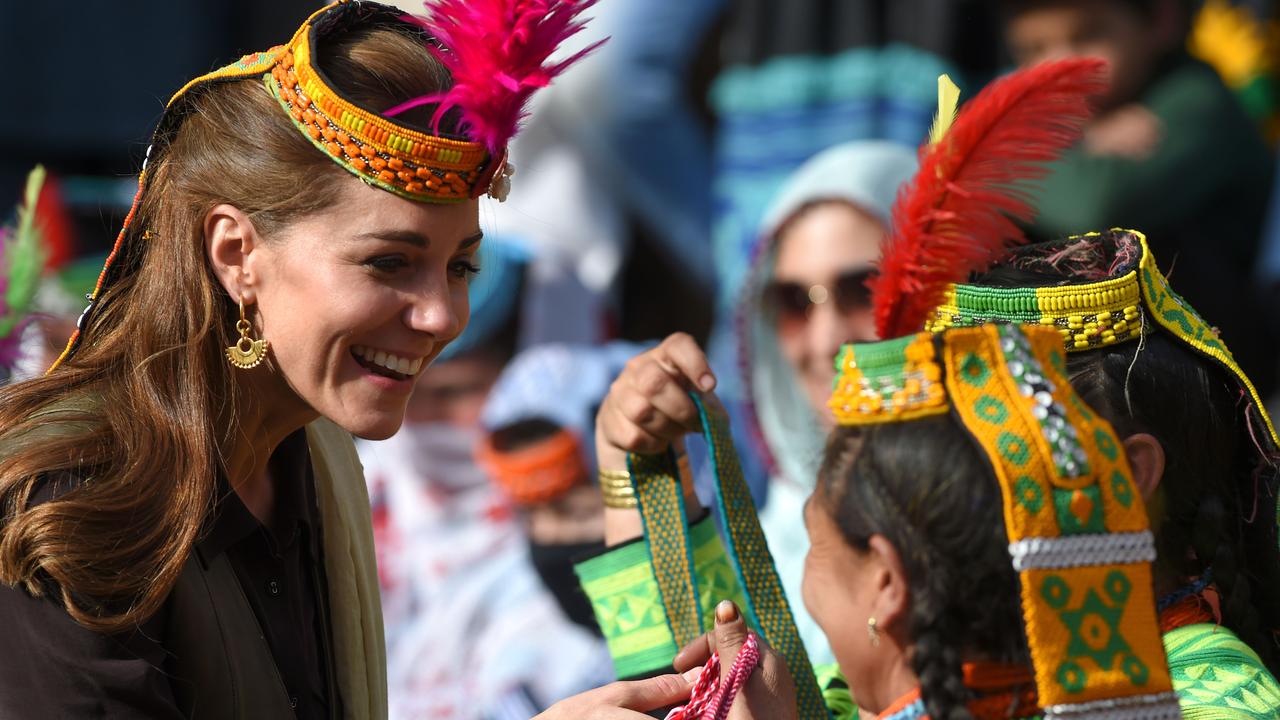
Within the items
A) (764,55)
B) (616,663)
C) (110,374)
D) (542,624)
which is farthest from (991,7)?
(110,374)

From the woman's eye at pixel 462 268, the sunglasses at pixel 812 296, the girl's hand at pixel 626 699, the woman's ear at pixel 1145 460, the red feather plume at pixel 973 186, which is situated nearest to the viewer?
the red feather plume at pixel 973 186

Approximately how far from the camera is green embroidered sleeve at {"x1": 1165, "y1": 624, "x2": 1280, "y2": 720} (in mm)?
1898

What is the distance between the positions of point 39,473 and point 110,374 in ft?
0.84

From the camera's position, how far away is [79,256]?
681cm

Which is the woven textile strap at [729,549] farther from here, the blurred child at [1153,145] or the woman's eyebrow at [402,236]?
the blurred child at [1153,145]

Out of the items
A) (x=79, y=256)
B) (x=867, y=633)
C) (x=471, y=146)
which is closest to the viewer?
(x=867, y=633)

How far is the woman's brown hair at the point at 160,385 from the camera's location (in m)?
1.94

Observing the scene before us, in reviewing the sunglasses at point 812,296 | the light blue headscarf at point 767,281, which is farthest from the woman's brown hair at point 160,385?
the light blue headscarf at point 767,281

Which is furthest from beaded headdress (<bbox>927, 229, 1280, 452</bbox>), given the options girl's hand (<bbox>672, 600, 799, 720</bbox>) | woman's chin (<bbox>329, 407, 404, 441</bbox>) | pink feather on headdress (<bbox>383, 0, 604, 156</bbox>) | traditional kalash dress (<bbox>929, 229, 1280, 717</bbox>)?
woman's chin (<bbox>329, 407, 404, 441</bbox>)

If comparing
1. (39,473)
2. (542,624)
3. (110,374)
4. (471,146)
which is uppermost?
(471,146)

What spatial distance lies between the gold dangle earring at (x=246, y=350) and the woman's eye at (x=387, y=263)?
8.2 inches

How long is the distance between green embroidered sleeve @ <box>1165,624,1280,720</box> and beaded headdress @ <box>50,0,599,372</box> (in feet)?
3.81

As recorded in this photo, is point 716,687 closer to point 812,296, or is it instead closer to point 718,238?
point 812,296

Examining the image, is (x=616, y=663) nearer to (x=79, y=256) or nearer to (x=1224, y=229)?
(x=1224, y=229)
